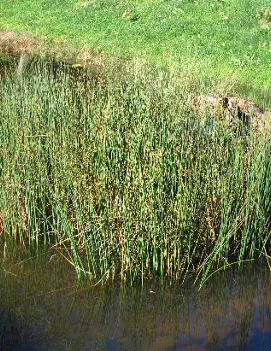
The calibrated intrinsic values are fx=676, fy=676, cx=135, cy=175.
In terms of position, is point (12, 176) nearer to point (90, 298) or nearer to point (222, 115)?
point (90, 298)

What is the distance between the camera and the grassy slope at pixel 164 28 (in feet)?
39.1

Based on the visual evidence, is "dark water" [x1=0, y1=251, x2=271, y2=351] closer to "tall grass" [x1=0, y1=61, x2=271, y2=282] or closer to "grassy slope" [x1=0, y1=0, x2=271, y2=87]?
"tall grass" [x1=0, y1=61, x2=271, y2=282]

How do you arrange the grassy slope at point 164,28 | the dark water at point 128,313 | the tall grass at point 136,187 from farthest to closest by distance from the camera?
the grassy slope at point 164,28 < the tall grass at point 136,187 < the dark water at point 128,313

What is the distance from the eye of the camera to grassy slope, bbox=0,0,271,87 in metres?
11.9

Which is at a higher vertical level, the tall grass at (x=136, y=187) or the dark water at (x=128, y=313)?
the tall grass at (x=136, y=187)

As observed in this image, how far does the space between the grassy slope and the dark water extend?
6534 mm

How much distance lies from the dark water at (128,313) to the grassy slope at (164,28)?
21.4 ft

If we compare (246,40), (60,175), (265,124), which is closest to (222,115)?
(265,124)

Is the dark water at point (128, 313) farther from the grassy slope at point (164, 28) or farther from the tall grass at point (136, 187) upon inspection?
the grassy slope at point (164, 28)

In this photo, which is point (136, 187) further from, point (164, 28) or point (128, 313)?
point (164, 28)

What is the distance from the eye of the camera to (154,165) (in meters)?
4.26

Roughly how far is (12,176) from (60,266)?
0.78 meters

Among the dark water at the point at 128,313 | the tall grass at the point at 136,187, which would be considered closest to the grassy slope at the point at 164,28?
the tall grass at the point at 136,187

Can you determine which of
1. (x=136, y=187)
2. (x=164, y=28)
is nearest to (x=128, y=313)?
(x=136, y=187)
